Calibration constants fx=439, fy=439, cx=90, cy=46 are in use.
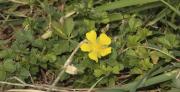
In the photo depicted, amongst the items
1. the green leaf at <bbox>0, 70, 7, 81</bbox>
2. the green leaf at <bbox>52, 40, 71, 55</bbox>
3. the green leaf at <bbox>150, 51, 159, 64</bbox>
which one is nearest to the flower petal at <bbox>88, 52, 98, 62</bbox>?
the green leaf at <bbox>52, 40, 71, 55</bbox>

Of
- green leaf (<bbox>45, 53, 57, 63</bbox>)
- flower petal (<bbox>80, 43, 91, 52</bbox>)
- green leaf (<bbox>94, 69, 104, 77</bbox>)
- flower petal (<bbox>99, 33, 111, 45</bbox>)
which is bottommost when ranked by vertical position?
green leaf (<bbox>94, 69, 104, 77</bbox>)

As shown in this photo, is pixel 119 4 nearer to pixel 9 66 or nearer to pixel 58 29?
pixel 58 29

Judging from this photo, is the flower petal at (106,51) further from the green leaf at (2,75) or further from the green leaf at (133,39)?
the green leaf at (2,75)

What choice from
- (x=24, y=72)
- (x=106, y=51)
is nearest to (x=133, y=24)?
(x=106, y=51)

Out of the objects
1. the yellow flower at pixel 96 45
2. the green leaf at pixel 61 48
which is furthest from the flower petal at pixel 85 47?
the green leaf at pixel 61 48

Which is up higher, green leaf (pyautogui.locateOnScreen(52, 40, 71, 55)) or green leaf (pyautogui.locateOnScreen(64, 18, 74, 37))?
green leaf (pyautogui.locateOnScreen(64, 18, 74, 37))

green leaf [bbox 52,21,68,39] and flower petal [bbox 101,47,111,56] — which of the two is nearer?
flower petal [bbox 101,47,111,56]

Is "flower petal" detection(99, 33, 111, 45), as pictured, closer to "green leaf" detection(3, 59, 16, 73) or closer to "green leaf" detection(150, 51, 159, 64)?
"green leaf" detection(150, 51, 159, 64)

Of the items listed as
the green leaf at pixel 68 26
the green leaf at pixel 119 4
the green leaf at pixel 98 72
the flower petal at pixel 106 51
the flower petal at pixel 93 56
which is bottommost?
the green leaf at pixel 98 72
